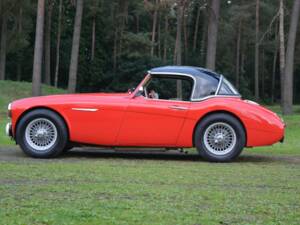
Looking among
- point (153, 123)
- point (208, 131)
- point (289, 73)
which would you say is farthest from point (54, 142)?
point (289, 73)

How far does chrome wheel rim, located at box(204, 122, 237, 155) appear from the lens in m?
10.4

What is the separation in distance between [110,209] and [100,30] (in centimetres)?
6022

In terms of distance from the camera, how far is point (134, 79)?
58812 millimetres

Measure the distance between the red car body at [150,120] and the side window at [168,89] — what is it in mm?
232

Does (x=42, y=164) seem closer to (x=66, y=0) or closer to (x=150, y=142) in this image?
(x=150, y=142)

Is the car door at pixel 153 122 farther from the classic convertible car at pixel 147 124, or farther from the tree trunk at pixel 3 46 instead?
the tree trunk at pixel 3 46

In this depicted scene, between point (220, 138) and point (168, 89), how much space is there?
1287mm

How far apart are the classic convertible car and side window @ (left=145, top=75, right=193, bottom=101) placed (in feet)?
0.41

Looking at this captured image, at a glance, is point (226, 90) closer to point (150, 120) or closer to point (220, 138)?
point (220, 138)

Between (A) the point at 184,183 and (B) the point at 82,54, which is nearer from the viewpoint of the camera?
(A) the point at 184,183

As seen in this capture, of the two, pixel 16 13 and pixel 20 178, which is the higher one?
pixel 16 13

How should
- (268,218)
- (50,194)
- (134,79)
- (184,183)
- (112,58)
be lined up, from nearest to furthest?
1. (268,218)
2. (50,194)
3. (184,183)
4. (134,79)
5. (112,58)

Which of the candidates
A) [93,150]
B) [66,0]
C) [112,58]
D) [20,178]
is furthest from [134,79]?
[20,178]

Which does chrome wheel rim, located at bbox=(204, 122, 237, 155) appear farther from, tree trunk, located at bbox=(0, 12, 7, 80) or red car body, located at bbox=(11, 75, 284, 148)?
tree trunk, located at bbox=(0, 12, 7, 80)
